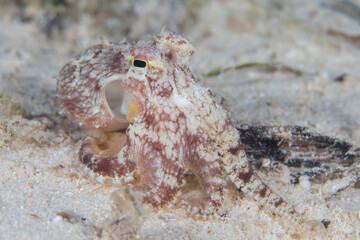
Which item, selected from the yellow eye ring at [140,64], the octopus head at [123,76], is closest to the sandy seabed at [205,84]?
the octopus head at [123,76]

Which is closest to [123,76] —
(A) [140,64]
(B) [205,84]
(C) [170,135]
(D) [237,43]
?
(A) [140,64]

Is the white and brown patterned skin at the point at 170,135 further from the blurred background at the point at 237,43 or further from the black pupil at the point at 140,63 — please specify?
the blurred background at the point at 237,43

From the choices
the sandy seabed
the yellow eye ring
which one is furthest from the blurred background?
the yellow eye ring

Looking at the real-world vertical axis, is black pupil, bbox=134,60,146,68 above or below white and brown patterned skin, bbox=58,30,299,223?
above

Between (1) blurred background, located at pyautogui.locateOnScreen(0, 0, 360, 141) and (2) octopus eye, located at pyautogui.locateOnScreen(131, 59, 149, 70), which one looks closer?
(2) octopus eye, located at pyautogui.locateOnScreen(131, 59, 149, 70)

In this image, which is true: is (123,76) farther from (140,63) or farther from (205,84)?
(205,84)

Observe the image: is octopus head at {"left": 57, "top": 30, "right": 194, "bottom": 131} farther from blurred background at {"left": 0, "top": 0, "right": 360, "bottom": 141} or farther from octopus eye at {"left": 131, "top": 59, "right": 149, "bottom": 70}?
blurred background at {"left": 0, "top": 0, "right": 360, "bottom": 141}

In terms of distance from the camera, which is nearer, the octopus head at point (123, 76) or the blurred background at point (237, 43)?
the octopus head at point (123, 76)
